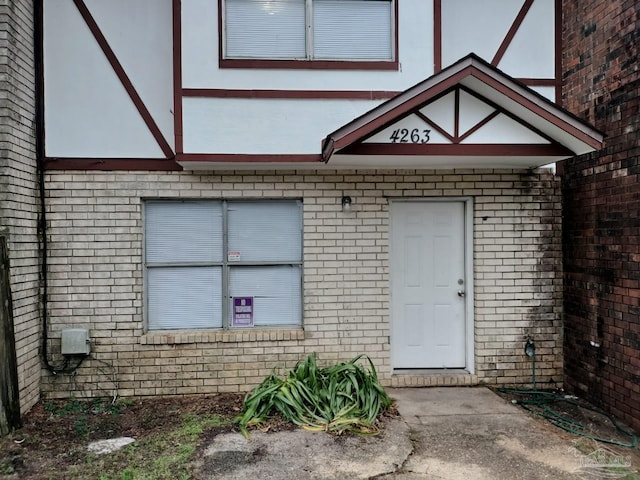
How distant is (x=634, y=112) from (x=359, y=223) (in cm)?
303

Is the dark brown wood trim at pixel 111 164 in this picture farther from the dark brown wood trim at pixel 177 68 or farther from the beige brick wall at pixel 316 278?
the dark brown wood trim at pixel 177 68

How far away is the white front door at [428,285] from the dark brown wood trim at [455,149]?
1096mm

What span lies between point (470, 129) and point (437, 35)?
55.2 inches

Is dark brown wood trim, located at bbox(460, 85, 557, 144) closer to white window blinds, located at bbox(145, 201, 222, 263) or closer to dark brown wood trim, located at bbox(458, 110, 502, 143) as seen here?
dark brown wood trim, located at bbox(458, 110, 502, 143)

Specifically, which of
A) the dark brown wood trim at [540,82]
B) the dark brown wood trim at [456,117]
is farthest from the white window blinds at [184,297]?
the dark brown wood trim at [540,82]

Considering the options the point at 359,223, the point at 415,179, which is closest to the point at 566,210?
the point at 415,179

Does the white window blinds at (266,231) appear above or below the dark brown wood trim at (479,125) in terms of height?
below

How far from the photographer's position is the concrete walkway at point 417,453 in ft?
11.8

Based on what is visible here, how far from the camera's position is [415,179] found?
5.52 metres

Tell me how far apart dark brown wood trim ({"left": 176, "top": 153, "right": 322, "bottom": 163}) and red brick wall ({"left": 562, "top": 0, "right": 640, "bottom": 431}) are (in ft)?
10.2

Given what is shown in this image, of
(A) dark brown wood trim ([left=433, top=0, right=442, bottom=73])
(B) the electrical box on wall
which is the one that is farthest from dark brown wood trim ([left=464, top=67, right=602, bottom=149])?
(B) the electrical box on wall

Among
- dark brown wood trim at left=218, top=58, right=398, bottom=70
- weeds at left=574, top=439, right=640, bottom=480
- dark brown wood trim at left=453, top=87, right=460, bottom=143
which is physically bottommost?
weeds at left=574, top=439, right=640, bottom=480

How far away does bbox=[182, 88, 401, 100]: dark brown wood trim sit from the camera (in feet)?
16.4

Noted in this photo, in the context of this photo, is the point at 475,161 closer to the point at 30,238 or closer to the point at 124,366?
the point at 124,366
